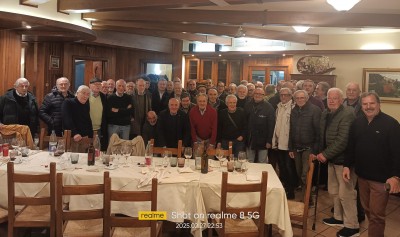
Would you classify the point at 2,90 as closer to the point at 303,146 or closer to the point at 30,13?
the point at 30,13

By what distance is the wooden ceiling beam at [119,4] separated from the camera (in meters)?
3.99

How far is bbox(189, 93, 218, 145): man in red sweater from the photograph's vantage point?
476 cm

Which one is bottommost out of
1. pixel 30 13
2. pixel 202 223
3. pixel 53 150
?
pixel 202 223

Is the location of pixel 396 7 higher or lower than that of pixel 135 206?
higher

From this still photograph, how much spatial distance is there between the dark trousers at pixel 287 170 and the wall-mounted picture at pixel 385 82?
14.7 feet

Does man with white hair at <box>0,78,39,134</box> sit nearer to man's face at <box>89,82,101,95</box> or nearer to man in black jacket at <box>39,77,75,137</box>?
man in black jacket at <box>39,77,75,137</box>

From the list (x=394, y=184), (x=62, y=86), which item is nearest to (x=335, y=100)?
(x=394, y=184)

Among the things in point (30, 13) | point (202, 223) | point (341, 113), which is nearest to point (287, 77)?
point (341, 113)

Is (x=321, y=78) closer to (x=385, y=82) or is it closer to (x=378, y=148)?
(x=385, y=82)

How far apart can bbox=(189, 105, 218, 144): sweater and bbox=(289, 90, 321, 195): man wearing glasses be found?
41.4 inches

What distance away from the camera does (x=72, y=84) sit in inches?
325

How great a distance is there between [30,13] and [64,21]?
61 centimetres

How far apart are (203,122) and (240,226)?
7.12ft

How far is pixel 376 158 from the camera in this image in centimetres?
312
